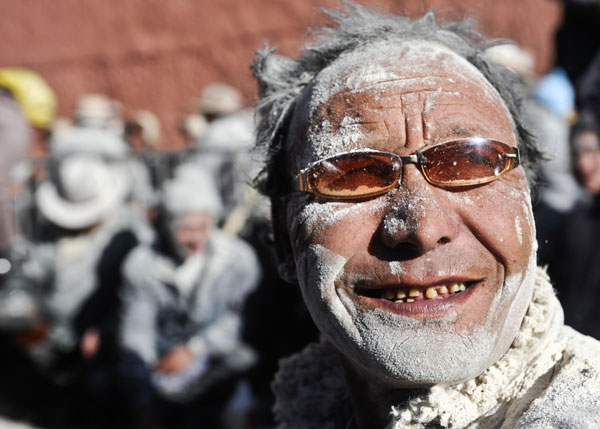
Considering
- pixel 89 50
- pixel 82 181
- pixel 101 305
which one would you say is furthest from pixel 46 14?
pixel 101 305

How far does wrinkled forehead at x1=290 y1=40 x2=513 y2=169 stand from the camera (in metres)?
1.51

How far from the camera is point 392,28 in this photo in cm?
169

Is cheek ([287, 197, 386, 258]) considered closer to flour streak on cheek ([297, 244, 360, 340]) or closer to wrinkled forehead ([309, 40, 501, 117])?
flour streak on cheek ([297, 244, 360, 340])

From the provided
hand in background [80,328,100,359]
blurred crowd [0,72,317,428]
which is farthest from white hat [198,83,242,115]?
hand in background [80,328,100,359]

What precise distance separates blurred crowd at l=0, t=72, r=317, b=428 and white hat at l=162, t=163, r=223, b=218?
11mm

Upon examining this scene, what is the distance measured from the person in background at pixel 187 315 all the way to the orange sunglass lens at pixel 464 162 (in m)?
3.31

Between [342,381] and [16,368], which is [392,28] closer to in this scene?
[342,381]

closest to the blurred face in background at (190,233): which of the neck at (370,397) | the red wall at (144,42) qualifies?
the neck at (370,397)

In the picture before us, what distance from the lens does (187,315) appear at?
15.1ft

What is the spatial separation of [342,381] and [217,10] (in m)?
7.72

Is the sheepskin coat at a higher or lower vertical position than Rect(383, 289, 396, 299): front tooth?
lower

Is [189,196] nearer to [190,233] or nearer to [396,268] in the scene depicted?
[190,233]

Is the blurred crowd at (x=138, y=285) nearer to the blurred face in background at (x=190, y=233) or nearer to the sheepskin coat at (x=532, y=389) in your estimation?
the blurred face in background at (x=190, y=233)

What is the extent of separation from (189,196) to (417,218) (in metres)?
3.48
